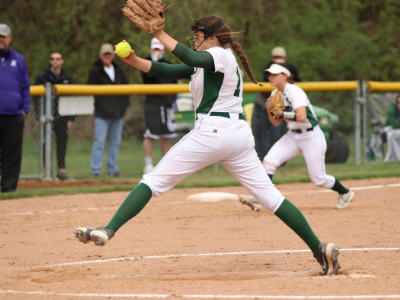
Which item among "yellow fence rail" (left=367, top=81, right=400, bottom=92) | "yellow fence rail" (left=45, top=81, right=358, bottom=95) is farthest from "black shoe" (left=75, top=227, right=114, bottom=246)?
"yellow fence rail" (left=367, top=81, right=400, bottom=92)

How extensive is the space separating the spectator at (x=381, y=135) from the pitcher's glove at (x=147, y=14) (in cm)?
907

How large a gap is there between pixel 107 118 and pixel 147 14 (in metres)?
6.69

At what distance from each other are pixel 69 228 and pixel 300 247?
2694 mm

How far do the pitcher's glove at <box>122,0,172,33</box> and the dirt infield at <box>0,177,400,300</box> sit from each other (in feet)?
6.06

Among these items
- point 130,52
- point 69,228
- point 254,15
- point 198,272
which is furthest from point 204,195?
point 254,15

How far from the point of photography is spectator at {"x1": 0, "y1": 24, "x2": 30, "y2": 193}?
869 cm

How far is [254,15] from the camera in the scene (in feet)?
73.4

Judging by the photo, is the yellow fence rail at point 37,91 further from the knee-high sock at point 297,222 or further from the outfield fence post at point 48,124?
the knee-high sock at point 297,222

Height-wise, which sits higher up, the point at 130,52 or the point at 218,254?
the point at 130,52

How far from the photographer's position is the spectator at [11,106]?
8.69m

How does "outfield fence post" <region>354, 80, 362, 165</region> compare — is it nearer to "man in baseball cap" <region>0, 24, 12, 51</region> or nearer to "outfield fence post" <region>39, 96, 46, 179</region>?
"outfield fence post" <region>39, 96, 46, 179</region>

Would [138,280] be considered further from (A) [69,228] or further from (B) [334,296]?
(A) [69,228]

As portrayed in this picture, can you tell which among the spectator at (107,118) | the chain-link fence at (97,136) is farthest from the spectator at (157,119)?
the spectator at (107,118)

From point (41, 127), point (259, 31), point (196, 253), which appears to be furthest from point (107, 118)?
point (259, 31)
